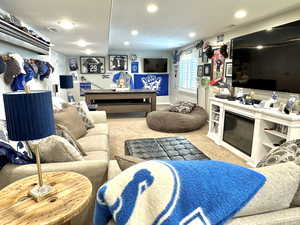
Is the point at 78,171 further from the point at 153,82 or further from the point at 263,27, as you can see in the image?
the point at 153,82

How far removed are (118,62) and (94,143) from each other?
6.23 m

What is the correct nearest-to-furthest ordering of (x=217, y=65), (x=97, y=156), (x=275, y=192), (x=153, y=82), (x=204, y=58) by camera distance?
(x=275, y=192)
(x=97, y=156)
(x=217, y=65)
(x=204, y=58)
(x=153, y=82)

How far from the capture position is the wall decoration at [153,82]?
8.41 metres

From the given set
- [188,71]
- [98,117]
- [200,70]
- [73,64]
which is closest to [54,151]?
[98,117]

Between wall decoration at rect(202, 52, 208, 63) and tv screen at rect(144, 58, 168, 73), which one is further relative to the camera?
tv screen at rect(144, 58, 168, 73)

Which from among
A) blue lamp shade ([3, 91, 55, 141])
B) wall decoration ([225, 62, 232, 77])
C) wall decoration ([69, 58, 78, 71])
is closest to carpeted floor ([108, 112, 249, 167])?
wall decoration ([225, 62, 232, 77])

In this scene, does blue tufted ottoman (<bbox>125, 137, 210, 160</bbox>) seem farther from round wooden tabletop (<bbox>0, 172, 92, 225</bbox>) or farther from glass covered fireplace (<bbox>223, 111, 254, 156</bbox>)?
glass covered fireplace (<bbox>223, 111, 254, 156</bbox>)

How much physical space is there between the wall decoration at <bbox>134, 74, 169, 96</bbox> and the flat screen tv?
478cm

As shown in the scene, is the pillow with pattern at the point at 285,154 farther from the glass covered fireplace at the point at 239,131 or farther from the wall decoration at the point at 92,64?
the wall decoration at the point at 92,64

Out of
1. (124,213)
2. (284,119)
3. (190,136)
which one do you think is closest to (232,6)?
(284,119)

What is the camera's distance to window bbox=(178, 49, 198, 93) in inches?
249

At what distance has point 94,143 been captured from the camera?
2.50 metres

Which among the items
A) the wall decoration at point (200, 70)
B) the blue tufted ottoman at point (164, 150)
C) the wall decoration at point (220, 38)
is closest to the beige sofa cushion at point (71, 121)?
the blue tufted ottoman at point (164, 150)

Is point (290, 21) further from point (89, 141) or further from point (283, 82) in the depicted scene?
point (89, 141)
